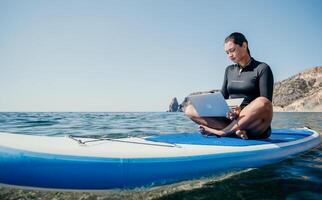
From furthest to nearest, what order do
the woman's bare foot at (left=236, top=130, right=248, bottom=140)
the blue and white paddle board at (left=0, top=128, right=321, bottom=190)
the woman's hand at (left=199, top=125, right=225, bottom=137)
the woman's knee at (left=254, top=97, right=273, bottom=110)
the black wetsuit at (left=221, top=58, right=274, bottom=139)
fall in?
1. the woman's hand at (left=199, top=125, right=225, bottom=137)
2. the woman's bare foot at (left=236, top=130, right=248, bottom=140)
3. the black wetsuit at (left=221, top=58, right=274, bottom=139)
4. the woman's knee at (left=254, top=97, right=273, bottom=110)
5. the blue and white paddle board at (left=0, top=128, right=321, bottom=190)

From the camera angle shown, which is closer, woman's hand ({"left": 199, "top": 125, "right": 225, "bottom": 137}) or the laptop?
the laptop

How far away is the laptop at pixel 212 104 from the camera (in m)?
4.09

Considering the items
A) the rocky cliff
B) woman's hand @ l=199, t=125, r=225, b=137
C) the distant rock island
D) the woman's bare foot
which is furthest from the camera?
the rocky cliff

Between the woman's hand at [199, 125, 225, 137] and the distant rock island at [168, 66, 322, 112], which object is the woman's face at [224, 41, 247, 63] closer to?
the woman's hand at [199, 125, 225, 137]

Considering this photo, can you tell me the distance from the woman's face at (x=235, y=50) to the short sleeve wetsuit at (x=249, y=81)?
0.72 ft

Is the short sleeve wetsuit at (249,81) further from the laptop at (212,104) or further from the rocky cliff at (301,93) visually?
the rocky cliff at (301,93)

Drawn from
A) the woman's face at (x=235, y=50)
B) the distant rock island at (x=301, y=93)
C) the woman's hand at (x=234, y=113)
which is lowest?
the distant rock island at (x=301, y=93)

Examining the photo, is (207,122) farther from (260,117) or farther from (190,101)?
(260,117)

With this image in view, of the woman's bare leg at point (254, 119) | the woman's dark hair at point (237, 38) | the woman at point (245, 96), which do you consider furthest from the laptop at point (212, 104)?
the woman's dark hair at point (237, 38)

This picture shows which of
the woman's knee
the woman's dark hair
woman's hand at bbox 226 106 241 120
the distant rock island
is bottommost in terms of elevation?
the distant rock island

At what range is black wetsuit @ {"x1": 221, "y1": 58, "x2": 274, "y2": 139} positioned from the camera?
12.6ft

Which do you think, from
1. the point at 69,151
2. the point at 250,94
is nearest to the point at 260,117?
the point at 250,94

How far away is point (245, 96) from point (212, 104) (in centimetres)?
59

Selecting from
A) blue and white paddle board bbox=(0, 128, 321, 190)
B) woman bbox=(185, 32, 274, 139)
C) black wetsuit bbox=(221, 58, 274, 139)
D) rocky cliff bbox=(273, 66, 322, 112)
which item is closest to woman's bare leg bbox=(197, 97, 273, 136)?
woman bbox=(185, 32, 274, 139)
